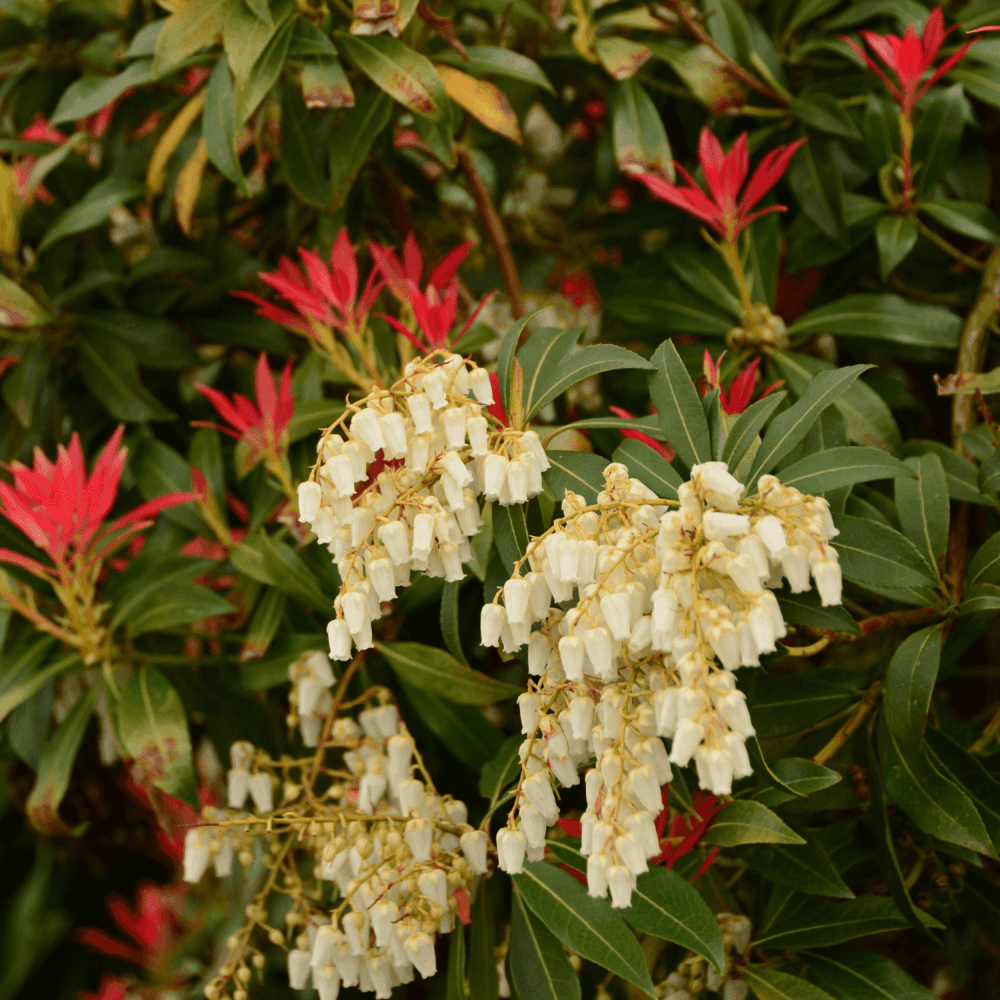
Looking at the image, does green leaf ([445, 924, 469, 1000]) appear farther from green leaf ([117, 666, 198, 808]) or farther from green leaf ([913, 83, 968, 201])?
green leaf ([913, 83, 968, 201])

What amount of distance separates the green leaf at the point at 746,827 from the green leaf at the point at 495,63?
3.42ft

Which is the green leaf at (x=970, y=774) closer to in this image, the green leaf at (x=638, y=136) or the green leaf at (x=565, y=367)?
the green leaf at (x=565, y=367)

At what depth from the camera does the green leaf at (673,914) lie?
2.91 feet

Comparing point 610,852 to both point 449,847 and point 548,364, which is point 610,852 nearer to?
point 449,847

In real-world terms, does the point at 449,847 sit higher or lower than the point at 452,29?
lower

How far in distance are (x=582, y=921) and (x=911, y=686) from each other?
0.45 meters

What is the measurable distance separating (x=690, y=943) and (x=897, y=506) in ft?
1.88

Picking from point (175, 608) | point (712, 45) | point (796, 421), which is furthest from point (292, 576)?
point (712, 45)

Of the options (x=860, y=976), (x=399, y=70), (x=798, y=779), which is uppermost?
(x=399, y=70)

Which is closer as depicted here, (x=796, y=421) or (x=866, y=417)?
(x=796, y=421)

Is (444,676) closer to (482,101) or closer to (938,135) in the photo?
(482,101)

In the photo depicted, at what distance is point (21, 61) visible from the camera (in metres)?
1.84

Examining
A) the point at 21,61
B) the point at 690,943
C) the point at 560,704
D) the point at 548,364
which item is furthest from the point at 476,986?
the point at 21,61

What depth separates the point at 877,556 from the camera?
0.92 m
